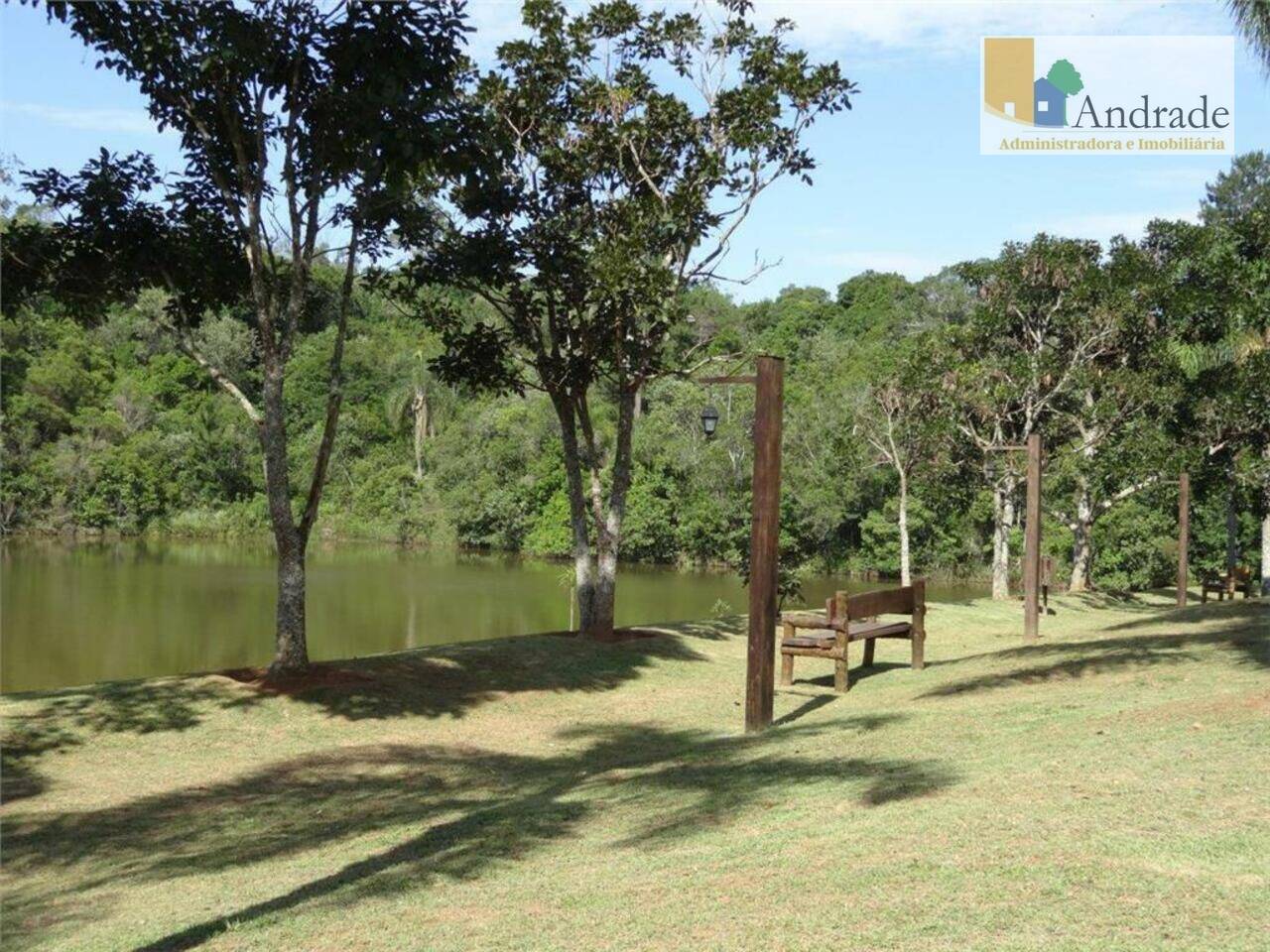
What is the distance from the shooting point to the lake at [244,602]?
2605 cm

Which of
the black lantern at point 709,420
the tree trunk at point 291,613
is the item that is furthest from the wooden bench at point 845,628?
the tree trunk at point 291,613

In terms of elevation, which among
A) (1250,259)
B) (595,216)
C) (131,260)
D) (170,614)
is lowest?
(170,614)

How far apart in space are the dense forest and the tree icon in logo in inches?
248

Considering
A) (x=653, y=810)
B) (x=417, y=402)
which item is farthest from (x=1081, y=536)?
(x=417, y=402)

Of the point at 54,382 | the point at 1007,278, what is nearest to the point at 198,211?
the point at 1007,278

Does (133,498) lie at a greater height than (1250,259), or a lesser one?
lesser

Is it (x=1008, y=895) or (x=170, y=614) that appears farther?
(x=170, y=614)

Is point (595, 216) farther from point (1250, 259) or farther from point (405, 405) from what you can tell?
point (405, 405)

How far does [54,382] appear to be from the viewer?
2272 inches

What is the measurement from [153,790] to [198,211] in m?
7.09

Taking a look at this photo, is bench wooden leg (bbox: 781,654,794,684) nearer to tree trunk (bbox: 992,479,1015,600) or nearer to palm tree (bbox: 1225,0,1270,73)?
palm tree (bbox: 1225,0,1270,73)

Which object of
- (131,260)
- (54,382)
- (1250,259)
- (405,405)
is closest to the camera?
(131,260)

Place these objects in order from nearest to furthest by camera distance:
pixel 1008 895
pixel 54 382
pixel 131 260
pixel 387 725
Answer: pixel 1008 895
pixel 387 725
pixel 131 260
pixel 54 382

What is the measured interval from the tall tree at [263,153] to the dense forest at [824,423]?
1438mm
